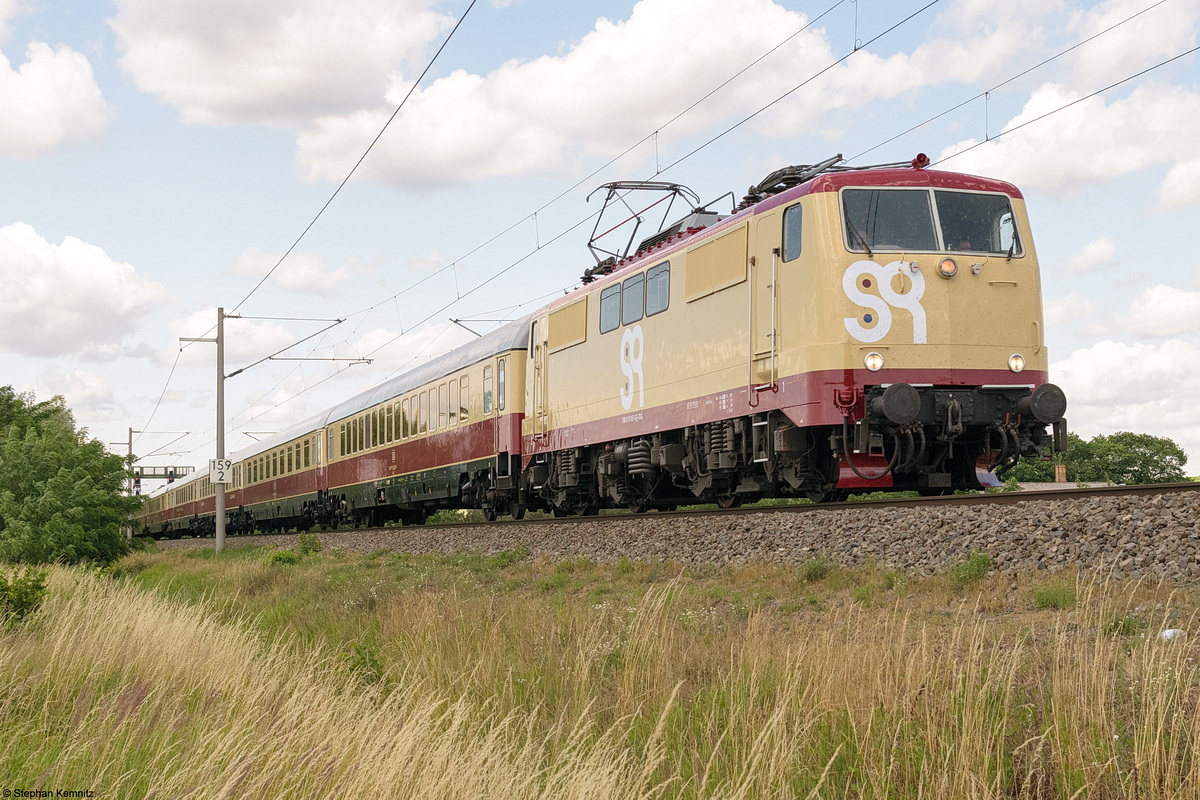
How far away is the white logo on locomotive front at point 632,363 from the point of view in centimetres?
1571

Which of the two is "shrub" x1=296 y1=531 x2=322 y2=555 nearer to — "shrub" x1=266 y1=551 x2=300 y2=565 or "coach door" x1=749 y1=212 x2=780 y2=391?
"shrub" x1=266 y1=551 x2=300 y2=565

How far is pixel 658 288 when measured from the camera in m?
15.3

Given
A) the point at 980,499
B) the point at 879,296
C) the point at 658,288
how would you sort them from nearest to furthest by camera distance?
1. the point at 980,499
2. the point at 879,296
3. the point at 658,288

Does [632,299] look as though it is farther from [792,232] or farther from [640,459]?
[792,232]

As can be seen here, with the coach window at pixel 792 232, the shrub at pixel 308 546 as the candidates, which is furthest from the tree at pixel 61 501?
the coach window at pixel 792 232

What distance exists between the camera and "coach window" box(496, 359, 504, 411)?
2107 centimetres

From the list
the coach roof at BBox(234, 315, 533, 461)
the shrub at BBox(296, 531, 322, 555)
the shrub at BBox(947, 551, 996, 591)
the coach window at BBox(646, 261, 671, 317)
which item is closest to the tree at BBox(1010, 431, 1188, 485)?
the coach roof at BBox(234, 315, 533, 461)

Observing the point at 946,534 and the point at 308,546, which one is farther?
the point at 308,546

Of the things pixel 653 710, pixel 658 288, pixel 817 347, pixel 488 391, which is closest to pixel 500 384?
pixel 488 391

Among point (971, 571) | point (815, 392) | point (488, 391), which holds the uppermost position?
point (488, 391)

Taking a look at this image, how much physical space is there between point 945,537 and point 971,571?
1.18m

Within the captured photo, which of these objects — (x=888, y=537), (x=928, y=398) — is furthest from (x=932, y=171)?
(x=888, y=537)

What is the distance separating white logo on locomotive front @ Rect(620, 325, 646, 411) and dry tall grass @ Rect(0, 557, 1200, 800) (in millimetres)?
6348

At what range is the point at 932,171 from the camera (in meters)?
12.7
